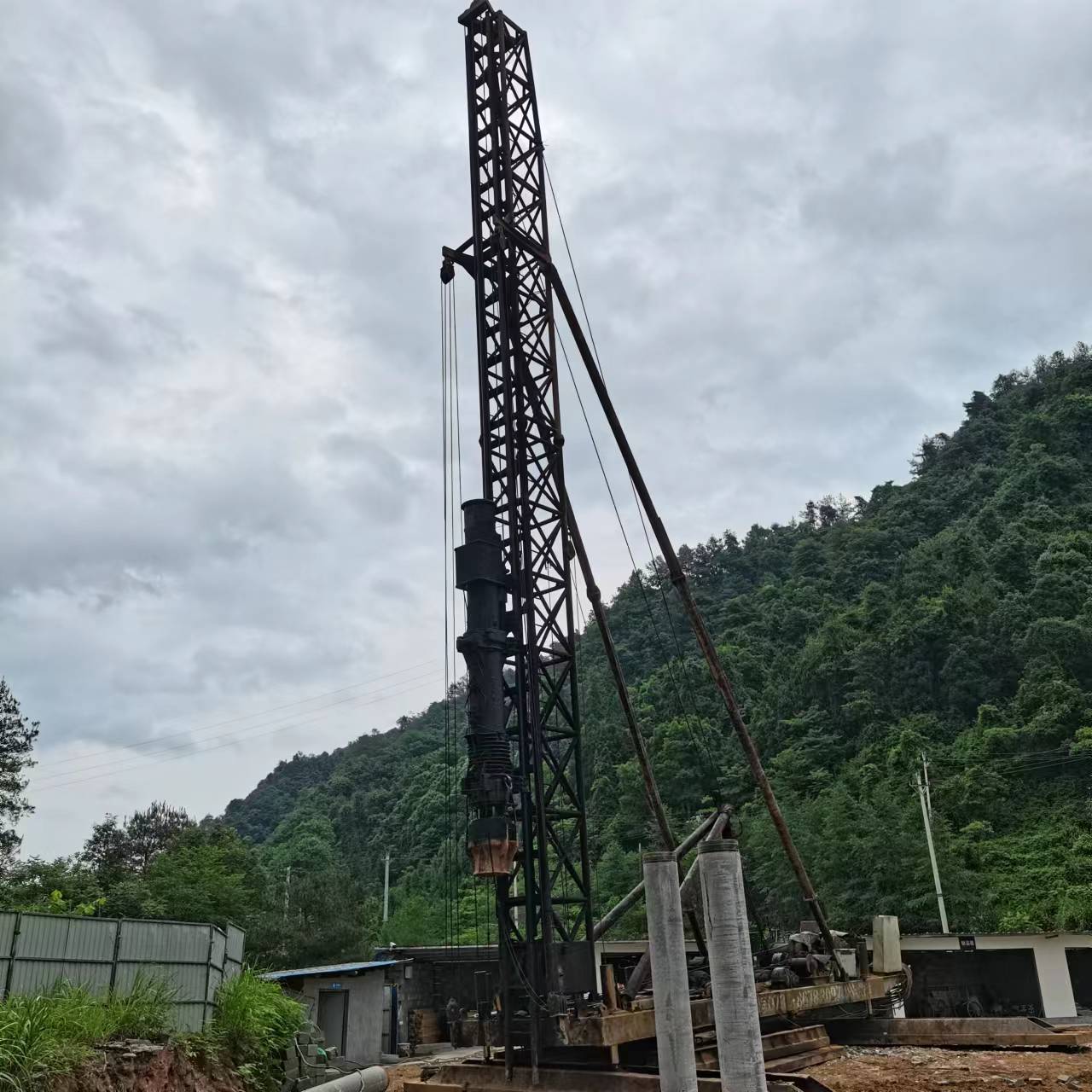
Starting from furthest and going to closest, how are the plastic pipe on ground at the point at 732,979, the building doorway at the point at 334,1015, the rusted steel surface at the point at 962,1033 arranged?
the building doorway at the point at 334,1015 → the rusted steel surface at the point at 962,1033 → the plastic pipe on ground at the point at 732,979

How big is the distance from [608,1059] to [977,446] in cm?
9229

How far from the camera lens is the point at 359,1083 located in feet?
51.7

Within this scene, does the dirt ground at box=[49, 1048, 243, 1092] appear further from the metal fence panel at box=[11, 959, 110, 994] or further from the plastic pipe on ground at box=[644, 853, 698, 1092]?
the plastic pipe on ground at box=[644, 853, 698, 1092]

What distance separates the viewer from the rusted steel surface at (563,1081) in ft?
37.5

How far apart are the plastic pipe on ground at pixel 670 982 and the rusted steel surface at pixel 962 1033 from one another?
328 inches

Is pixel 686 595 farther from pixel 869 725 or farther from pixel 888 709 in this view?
pixel 888 709

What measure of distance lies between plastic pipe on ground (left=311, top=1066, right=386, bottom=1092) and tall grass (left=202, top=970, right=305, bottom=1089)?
93 cm

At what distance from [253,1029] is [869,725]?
168 ft

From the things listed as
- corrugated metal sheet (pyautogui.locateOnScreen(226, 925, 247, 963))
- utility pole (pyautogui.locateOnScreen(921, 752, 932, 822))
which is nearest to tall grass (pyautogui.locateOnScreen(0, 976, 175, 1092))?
corrugated metal sheet (pyautogui.locateOnScreen(226, 925, 247, 963))

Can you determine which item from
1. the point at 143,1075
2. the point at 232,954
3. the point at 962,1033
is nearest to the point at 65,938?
the point at 143,1075

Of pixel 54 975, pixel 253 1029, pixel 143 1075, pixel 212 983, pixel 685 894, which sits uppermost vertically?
pixel 685 894

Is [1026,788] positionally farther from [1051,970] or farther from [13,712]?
[13,712]

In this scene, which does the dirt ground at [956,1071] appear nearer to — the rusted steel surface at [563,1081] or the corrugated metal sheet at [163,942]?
the rusted steel surface at [563,1081]

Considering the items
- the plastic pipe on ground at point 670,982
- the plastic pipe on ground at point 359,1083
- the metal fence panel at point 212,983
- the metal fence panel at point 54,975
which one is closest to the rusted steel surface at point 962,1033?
the plastic pipe on ground at point 359,1083
